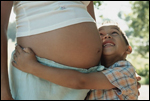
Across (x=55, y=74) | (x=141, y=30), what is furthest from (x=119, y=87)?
(x=141, y=30)

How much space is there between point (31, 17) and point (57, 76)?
1.35 ft

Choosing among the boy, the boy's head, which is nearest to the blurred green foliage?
the boy's head

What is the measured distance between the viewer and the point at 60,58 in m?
1.40

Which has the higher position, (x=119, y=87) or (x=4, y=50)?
(x=4, y=50)

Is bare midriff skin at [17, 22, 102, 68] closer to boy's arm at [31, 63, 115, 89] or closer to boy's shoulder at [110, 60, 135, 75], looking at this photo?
boy's arm at [31, 63, 115, 89]

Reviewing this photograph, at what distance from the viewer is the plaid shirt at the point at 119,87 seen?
58.5 inches

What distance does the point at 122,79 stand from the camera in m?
1.51

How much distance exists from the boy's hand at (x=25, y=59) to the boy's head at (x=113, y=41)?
60 cm

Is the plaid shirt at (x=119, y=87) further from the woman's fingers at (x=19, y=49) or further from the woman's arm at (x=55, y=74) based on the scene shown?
the woman's fingers at (x=19, y=49)

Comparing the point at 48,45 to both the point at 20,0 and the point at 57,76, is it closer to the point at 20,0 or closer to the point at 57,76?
the point at 57,76

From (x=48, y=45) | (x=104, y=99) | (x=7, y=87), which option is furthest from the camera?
(x=104, y=99)

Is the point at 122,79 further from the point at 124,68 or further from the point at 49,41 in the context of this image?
the point at 49,41

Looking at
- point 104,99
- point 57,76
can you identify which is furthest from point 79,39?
point 104,99

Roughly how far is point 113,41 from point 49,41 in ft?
1.94
